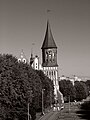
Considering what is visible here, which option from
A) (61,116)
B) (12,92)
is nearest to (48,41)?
(61,116)

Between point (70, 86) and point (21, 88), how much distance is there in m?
82.5

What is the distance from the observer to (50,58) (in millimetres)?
149375

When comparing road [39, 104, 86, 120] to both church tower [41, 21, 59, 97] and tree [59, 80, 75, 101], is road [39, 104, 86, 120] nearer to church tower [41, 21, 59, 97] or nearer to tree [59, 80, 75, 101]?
church tower [41, 21, 59, 97]

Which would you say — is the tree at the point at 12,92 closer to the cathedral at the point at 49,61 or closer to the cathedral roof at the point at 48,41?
the cathedral at the point at 49,61

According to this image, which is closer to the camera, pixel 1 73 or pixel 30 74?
pixel 1 73

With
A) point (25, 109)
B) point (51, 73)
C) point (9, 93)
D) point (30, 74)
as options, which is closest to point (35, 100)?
point (30, 74)

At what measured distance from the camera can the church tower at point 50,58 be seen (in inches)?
5738

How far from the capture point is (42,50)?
152 meters

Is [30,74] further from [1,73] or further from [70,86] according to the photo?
[70,86]

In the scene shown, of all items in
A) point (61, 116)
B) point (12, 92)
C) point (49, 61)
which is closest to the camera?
point (12, 92)

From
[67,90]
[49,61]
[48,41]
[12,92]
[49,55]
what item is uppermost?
[48,41]

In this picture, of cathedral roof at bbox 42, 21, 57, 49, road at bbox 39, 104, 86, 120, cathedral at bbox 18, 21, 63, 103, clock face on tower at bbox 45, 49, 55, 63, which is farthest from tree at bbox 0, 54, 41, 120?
cathedral roof at bbox 42, 21, 57, 49

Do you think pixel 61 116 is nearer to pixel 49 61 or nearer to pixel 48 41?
pixel 49 61

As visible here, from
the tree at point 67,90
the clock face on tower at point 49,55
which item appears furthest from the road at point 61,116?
the clock face on tower at point 49,55
